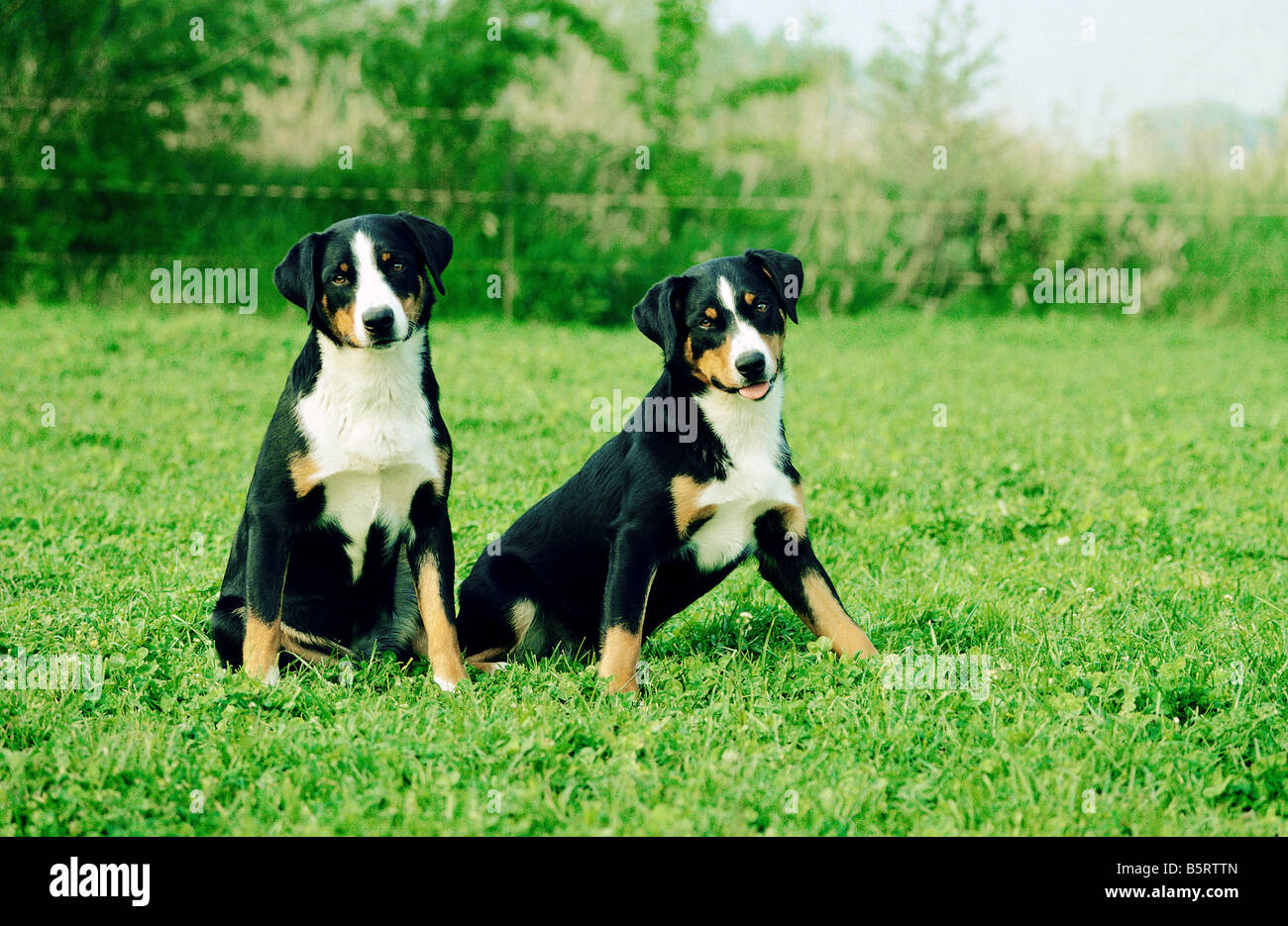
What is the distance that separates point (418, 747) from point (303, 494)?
0.96 meters

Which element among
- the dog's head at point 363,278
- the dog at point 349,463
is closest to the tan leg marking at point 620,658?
the dog at point 349,463

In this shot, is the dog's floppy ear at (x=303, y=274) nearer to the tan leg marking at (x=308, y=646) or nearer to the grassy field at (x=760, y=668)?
the tan leg marking at (x=308, y=646)

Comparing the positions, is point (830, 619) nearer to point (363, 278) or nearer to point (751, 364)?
point (751, 364)

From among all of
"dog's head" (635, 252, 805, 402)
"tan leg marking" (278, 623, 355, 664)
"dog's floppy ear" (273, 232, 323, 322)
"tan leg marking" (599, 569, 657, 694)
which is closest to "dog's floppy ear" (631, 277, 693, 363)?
"dog's head" (635, 252, 805, 402)

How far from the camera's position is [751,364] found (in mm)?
3734

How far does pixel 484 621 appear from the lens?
4219 millimetres

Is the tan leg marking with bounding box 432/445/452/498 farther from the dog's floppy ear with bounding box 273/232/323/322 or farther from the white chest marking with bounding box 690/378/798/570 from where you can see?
the white chest marking with bounding box 690/378/798/570

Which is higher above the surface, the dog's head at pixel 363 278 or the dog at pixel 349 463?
the dog's head at pixel 363 278

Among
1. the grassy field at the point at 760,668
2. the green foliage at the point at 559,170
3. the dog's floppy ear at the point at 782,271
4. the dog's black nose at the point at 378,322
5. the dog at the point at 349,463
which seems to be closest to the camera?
the grassy field at the point at 760,668

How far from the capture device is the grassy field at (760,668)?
300 cm

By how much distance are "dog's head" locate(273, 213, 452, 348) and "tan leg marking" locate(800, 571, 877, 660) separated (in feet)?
5.15

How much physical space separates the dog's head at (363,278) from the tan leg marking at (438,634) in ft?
2.49

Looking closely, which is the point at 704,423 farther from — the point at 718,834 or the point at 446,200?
the point at 446,200

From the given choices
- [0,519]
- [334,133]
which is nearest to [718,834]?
[0,519]
